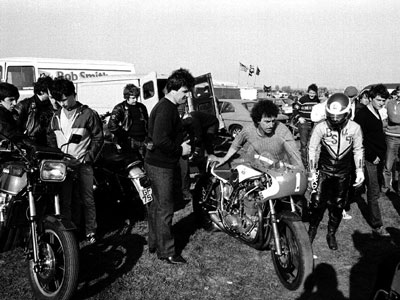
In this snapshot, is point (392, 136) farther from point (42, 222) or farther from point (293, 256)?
point (42, 222)

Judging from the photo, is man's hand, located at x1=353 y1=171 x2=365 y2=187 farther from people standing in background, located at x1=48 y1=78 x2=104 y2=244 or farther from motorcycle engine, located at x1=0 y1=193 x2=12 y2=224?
motorcycle engine, located at x1=0 y1=193 x2=12 y2=224

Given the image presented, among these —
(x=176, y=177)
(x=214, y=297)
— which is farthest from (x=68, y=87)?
(x=214, y=297)

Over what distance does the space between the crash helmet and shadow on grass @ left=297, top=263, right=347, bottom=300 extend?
1.56 meters

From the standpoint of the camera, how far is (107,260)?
395 centimetres

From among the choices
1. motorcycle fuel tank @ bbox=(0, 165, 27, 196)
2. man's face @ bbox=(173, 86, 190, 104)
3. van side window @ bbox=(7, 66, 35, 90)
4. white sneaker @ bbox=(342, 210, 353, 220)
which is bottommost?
white sneaker @ bbox=(342, 210, 353, 220)

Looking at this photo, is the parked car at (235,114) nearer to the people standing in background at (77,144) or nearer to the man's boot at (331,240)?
the man's boot at (331,240)

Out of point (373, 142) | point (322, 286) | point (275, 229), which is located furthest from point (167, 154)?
point (373, 142)

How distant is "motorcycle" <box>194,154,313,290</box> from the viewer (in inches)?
126

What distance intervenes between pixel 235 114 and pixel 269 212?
1074cm

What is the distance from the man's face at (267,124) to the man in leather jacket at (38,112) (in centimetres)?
291

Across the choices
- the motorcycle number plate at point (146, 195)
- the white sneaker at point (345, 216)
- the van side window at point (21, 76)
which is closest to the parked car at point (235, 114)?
the van side window at point (21, 76)

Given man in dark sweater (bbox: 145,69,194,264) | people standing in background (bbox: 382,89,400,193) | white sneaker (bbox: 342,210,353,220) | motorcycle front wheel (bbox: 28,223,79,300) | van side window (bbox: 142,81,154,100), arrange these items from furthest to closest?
van side window (bbox: 142,81,154,100) → people standing in background (bbox: 382,89,400,193) → white sneaker (bbox: 342,210,353,220) → man in dark sweater (bbox: 145,69,194,264) → motorcycle front wheel (bbox: 28,223,79,300)

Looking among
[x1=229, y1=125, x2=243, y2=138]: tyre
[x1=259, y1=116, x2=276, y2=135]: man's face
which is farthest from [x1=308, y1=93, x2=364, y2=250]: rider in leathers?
[x1=229, y1=125, x2=243, y2=138]: tyre

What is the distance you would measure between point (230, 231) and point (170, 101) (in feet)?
5.21
